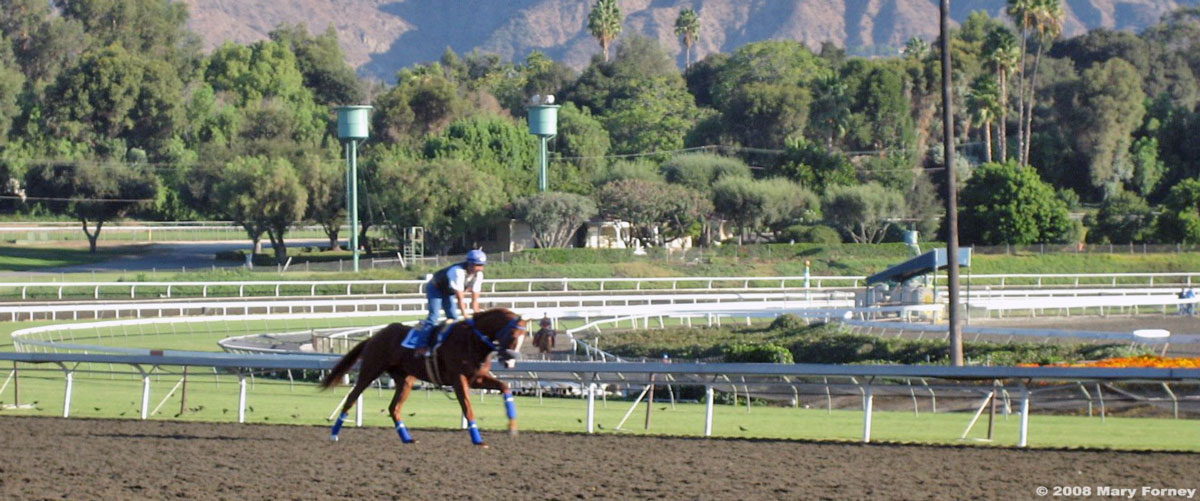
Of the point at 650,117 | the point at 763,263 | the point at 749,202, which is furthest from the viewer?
the point at 650,117

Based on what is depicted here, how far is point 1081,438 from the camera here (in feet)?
44.6

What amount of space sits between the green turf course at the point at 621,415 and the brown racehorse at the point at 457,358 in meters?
0.71

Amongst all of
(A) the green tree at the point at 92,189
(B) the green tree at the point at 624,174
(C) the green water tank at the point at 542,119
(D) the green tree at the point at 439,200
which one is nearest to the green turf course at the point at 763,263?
(D) the green tree at the point at 439,200

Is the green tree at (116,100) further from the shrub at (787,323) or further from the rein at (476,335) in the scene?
the rein at (476,335)

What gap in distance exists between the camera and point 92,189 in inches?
2790

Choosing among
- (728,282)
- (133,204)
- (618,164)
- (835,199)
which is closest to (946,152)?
(728,282)

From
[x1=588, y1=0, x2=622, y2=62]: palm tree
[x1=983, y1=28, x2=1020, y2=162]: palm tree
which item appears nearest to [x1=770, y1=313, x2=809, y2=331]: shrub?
[x1=983, y1=28, x2=1020, y2=162]: palm tree

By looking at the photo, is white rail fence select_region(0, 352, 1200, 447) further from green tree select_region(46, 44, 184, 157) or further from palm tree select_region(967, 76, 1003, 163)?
green tree select_region(46, 44, 184, 157)

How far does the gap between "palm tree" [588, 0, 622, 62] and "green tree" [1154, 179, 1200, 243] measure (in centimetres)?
6595

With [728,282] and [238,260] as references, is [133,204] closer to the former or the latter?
[238,260]

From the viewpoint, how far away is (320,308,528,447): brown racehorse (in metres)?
11.7

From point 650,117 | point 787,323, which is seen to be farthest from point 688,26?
point 787,323

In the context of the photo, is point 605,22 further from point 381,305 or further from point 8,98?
point 381,305

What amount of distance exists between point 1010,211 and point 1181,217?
270 inches
